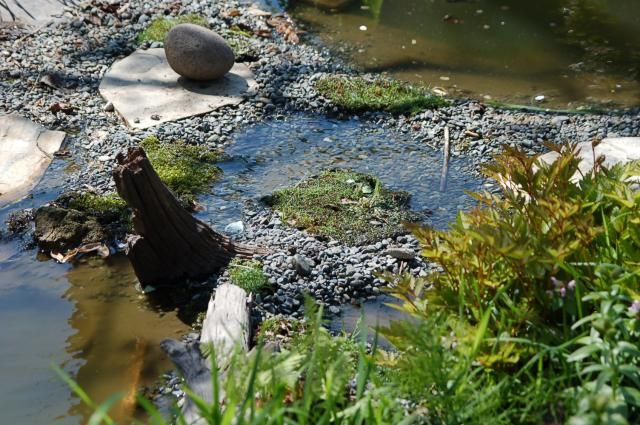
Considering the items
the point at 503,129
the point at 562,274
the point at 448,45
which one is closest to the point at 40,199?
the point at 503,129

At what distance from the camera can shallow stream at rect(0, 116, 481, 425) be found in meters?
4.36

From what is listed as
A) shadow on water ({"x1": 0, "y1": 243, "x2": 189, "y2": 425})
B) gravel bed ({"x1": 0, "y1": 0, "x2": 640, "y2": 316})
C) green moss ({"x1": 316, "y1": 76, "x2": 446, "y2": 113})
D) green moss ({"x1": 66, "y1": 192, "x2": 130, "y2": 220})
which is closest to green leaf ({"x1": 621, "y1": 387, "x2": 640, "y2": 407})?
shadow on water ({"x1": 0, "y1": 243, "x2": 189, "y2": 425})

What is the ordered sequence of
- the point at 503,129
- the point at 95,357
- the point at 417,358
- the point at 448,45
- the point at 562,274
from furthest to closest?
the point at 448,45
the point at 503,129
the point at 95,357
the point at 562,274
the point at 417,358

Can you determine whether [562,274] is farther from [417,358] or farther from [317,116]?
[317,116]

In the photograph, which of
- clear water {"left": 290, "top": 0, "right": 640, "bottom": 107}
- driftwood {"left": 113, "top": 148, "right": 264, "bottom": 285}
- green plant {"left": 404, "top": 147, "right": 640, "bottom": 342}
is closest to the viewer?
green plant {"left": 404, "top": 147, "right": 640, "bottom": 342}

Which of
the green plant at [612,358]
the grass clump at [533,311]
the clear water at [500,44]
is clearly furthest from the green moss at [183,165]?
the green plant at [612,358]

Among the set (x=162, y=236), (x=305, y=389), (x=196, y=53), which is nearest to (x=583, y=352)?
(x=305, y=389)

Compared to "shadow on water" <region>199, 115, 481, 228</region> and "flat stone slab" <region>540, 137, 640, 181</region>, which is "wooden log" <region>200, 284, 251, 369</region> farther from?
"flat stone slab" <region>540, 137, 640, 181</region>

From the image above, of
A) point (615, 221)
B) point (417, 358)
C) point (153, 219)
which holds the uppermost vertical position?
point (615, 221)

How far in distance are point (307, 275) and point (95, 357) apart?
1.33 meters

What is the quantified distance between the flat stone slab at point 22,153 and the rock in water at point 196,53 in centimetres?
131

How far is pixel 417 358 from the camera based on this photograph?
2680mm

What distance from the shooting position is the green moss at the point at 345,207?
18.6ft

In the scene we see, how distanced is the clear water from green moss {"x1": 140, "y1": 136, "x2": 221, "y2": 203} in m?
2.64
